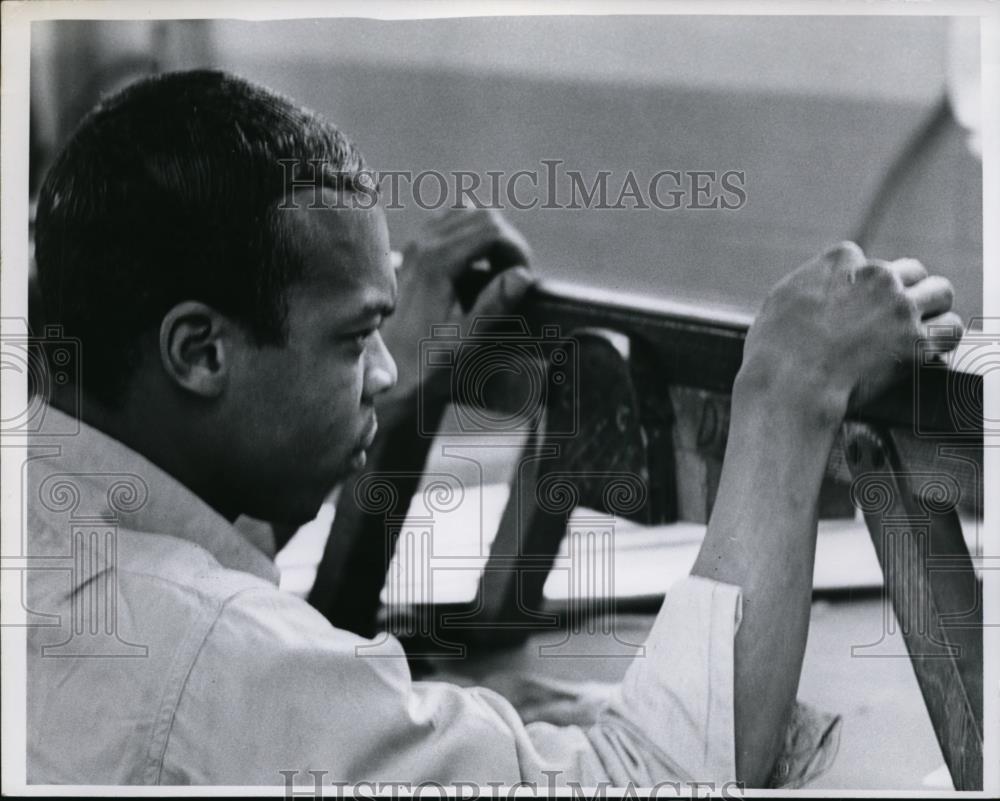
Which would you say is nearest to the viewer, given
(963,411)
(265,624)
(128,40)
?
(265,624)

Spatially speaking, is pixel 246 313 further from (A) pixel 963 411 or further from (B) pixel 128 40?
(A) pixel 963 411

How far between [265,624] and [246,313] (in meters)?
0.35

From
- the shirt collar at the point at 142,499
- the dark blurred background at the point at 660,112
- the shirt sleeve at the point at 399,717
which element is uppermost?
the dark blurred background at the point at 660,112

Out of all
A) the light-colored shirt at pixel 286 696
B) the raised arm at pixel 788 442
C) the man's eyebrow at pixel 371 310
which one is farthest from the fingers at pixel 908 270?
the man's eyebrow at pixel 371 310

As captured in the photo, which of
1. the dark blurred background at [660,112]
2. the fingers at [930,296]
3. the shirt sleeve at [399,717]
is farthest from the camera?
the dark blurred background at [660,112]

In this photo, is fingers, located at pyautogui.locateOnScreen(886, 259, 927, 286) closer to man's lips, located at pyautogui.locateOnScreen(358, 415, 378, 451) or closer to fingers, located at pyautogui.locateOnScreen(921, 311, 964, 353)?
fingers, located at pyautogui.locateOnScreen(921, 311, 964, 353)

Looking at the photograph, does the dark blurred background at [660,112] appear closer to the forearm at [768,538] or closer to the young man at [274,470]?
the young man at [274,470]

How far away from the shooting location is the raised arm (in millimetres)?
1330

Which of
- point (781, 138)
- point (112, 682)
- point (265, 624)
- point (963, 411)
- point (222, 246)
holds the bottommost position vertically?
point (112, 682)

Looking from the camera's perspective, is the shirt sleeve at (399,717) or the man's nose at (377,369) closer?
the shirt sleeve at (399,717)

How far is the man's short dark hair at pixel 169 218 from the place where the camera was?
1.36 meters

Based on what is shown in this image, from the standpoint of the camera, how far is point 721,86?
154cm

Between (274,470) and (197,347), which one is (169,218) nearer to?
(197,347)

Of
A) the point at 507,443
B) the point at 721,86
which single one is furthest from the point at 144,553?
the point at 721,86
